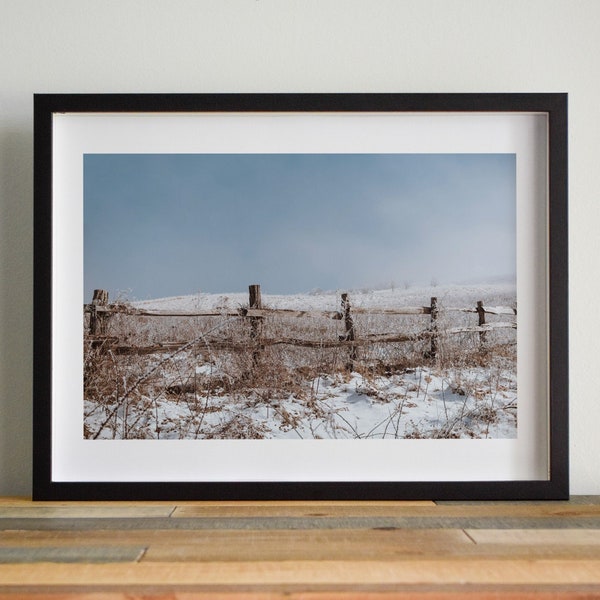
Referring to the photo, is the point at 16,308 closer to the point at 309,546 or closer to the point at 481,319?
the point at 309,546

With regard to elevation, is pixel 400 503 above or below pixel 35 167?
below

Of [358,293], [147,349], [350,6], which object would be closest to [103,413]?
[147,349]

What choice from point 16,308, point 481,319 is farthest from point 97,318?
point 481,319

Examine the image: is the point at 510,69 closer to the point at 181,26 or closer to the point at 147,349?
the point at 181,26

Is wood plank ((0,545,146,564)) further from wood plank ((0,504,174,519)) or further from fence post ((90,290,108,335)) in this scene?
fence post ((90,290,108,335))

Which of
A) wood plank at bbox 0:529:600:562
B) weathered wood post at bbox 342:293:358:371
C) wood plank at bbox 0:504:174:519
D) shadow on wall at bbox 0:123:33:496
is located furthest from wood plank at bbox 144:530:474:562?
shadow on wall at bbox 0:123:33:496

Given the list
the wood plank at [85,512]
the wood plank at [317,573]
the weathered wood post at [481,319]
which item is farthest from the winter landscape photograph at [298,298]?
the wood plank at [317,573]

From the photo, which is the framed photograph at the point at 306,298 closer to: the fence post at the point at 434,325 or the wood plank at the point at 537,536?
the fence post at the point at 434,325

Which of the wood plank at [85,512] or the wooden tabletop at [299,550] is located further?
the wood plank at [85,512]
